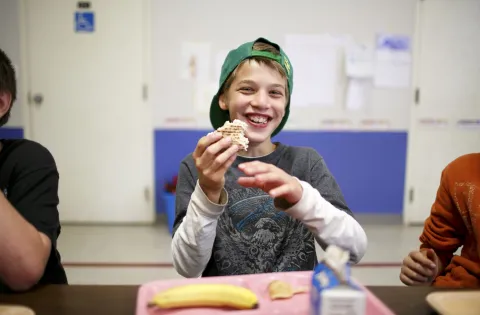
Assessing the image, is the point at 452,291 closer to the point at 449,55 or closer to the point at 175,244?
the point at 175,244

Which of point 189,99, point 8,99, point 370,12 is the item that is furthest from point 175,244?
point 370,12

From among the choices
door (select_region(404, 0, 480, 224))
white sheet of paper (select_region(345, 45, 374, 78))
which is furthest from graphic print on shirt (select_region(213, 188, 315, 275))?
door (select_region(404, 0, 480, 224))

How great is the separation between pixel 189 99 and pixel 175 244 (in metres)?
2.95

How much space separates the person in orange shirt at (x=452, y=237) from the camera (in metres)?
1.30

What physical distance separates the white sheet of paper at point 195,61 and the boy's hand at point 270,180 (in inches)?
122

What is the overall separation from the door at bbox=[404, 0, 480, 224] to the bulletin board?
17cm

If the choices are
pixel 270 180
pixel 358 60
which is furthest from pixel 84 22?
pixel 270 180

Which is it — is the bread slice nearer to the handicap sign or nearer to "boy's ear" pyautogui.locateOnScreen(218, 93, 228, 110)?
"boy's ear" pyautogui.locateOnScreen(218, 93, 228, 110)

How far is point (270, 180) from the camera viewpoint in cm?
100

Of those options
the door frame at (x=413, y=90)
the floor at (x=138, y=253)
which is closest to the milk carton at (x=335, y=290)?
the floor at (x=138, y=253)

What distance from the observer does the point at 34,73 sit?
3988 millimetres

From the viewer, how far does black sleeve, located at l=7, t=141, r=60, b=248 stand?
1.12 meters

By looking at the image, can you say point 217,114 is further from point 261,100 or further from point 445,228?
point 445,228

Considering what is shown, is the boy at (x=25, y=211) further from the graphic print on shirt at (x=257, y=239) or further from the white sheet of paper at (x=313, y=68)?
the white sheet of paper at (x=313, y=68)
